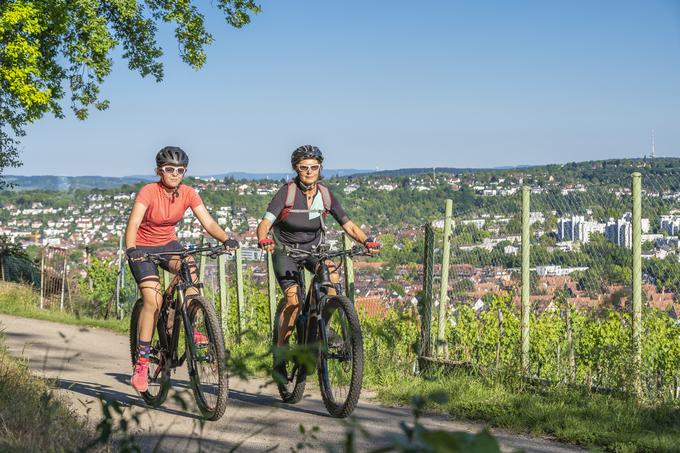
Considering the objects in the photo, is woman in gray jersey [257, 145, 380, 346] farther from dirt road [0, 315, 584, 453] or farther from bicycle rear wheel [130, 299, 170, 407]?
bicycle rear wheel [130, 299, 170, 407]

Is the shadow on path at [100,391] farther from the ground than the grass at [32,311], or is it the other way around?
the shadow on path at [100,391]

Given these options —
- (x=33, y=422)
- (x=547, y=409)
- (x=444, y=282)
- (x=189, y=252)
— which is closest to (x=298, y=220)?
(x=189, y=252)

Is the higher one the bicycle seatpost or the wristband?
the wristband

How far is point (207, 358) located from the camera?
722 centimetres

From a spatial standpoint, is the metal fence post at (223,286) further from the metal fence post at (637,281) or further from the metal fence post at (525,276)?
the metal fence post at (637,281)

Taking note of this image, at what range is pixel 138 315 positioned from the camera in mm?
8375

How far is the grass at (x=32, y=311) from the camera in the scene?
1631 cm

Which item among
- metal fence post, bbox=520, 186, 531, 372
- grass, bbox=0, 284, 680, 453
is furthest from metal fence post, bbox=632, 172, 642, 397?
metal fence post, bbox=520, 186, 531, 372

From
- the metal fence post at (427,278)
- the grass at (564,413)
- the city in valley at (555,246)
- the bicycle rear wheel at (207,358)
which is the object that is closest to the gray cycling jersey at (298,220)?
the city in valley at (555,246)

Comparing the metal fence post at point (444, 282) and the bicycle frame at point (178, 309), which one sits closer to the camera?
the bicycle frame at point (178, 309)

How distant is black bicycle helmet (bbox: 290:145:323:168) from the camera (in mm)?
8047

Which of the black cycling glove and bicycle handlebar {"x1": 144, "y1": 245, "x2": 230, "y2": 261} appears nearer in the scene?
bicycle handlebar {"x1": 144, "y1": 245, "x2": 230, "y2": 261}

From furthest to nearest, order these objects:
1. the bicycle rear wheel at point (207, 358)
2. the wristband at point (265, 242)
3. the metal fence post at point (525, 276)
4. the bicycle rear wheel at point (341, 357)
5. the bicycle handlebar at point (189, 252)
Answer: the metal fence post at point (525, 276) → the wristband at point (265, 242) → the bicycle handlebar at point (189, 252) → the bicycle rear wheel at point (341, 357) → the bicycle rear wheel at point (207, 358)

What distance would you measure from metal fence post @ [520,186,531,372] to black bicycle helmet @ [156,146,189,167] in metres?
3.13
